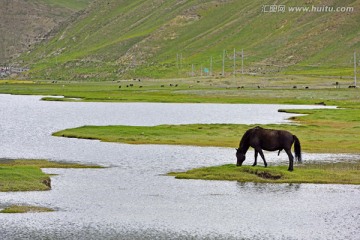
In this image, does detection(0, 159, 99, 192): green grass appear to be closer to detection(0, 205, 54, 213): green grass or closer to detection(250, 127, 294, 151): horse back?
detection(0, 205, 54, 213): green grass

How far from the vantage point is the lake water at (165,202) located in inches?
1423

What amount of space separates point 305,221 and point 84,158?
25.2 m

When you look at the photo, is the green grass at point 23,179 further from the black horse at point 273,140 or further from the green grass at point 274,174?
the black horse at point 273,140

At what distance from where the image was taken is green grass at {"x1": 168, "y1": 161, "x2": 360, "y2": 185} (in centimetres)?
4872

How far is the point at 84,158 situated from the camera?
60.2 meters

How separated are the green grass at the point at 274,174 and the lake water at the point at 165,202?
3.56 feet

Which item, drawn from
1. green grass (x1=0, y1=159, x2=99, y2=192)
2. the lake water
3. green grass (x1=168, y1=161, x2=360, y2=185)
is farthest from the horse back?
green grass (x1=0, y1=159, x2=99, y2=192)

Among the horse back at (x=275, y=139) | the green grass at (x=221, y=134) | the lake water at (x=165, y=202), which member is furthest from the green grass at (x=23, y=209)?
the green grass at (x=221, y=134)

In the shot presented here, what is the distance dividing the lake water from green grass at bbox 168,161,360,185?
109 centimetres

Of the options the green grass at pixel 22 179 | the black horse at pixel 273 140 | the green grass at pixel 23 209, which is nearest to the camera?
the green grass at pixel 23 209

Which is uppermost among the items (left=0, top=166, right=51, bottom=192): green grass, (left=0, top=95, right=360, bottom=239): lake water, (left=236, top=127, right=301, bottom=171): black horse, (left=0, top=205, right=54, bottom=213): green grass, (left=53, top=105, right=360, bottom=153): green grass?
(left=236, top=127, right=301, bottom=171): black horse

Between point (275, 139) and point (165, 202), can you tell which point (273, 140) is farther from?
point (165, 202)

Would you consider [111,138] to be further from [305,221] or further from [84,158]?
[305,221]

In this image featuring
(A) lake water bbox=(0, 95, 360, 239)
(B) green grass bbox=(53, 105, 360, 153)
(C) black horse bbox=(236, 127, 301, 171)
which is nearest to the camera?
(A) lake water bbox=(0, 95, 360, 239)
